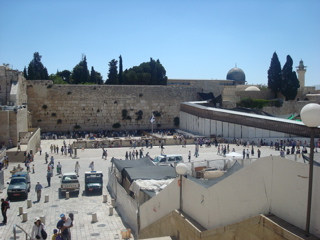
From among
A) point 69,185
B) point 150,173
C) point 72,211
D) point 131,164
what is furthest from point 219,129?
point 72,211

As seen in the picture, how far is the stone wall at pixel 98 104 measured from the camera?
34688mm

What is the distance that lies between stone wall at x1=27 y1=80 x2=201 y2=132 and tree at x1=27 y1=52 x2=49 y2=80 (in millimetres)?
9142

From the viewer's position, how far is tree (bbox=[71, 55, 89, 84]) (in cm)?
4503

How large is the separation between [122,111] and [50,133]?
765 centimetres

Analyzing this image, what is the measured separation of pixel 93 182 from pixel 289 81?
31.6 metres

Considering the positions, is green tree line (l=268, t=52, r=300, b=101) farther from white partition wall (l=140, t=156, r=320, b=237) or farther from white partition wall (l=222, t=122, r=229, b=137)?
white partition wall (l=140, t=156, r=320, b=237)

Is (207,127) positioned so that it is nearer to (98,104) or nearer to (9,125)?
(98,104)

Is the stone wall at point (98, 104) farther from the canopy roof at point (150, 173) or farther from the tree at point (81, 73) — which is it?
the canopy roof at point (150, 173)

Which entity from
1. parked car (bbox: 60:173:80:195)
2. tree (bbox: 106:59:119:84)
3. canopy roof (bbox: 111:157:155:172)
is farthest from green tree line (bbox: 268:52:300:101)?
parked car (bbox: 60:173:80:195)

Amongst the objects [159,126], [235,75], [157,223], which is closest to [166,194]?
[157,223]

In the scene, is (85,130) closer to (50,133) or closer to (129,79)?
(50,133)

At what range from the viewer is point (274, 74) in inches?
1571

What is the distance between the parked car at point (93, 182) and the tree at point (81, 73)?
31903mm

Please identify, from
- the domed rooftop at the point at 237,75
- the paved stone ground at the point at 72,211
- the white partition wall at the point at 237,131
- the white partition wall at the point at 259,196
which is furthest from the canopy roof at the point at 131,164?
the domed rooftop at the point at 237,75
